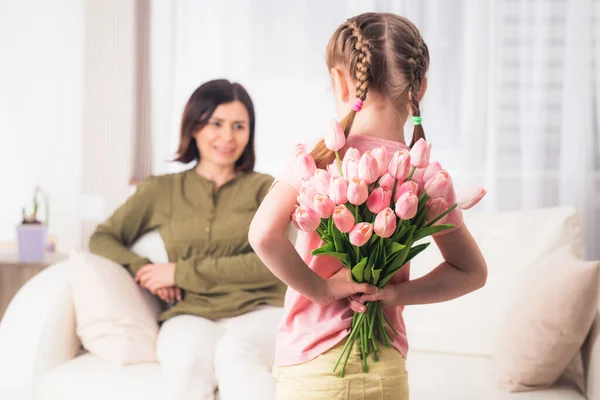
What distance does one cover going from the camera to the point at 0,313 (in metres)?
3.04

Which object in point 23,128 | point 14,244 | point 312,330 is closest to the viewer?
point 312,330

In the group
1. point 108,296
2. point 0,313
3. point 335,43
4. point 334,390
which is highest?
point 335,43

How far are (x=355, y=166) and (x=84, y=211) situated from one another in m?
2.83

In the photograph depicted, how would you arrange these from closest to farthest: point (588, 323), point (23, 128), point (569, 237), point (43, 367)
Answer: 1. point (588, 323)
2. point (43, 367)
3. point (569, 237)
4. point (23, 128)

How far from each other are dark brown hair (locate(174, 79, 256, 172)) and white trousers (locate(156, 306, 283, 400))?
24.3 inches

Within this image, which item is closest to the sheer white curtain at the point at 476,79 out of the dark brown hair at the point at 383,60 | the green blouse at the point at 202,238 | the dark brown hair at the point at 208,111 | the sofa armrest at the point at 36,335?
the dark brown hair at the point at 208,111

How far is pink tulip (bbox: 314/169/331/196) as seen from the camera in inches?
44.5

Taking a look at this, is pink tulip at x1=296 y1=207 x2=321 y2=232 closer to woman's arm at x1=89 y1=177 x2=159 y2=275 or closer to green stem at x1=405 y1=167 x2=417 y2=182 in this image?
green stem at x1=405 y1=167 x2=417 y2=182

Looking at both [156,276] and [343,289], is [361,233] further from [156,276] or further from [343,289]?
[156,276]

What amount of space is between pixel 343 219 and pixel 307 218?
51 millimetres

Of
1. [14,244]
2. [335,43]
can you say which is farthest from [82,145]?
[335,43]

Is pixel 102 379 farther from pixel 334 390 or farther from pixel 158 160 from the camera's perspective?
pixel 158 160

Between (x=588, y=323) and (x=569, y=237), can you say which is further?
(x=569, y=237)

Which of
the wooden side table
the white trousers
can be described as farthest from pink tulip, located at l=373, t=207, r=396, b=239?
the wooden side table
